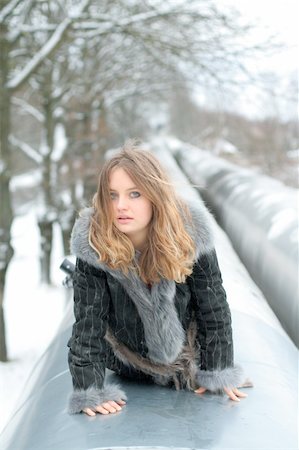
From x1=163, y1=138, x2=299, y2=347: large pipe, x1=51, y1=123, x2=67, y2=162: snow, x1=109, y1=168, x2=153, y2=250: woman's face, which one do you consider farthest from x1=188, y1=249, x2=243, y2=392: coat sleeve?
x1=51, y1=123, x2=67, y2=162: snow

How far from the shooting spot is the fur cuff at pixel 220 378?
7.07 feet

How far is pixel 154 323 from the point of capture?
222 centimetres

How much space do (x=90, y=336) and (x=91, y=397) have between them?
0.22m

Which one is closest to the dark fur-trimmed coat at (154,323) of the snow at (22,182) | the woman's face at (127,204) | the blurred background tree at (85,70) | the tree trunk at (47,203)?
the woman's face at (127,204)

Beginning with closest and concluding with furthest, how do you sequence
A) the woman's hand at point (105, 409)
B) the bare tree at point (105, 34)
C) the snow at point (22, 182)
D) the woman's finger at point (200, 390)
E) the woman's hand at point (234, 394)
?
1. the woman's hand at point (105, 409)
2. the woman's hand at point (234, 394)
3. the woman's finger at point (200, 390)
4. the bare tree at point (105, 34)
5. the snow at point (22, 182)

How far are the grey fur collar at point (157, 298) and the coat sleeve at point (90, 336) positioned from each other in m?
0.06

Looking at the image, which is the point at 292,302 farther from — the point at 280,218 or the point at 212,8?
the point at 212,8

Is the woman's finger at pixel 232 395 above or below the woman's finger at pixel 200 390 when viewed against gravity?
above

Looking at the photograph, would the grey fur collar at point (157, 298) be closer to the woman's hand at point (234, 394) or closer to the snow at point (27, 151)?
the woman's hand at point (234, 394)

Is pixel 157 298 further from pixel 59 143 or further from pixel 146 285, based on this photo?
pixel 59 143

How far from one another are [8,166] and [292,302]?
4999 mm

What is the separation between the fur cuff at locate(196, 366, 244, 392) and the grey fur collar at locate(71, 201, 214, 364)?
0.12m

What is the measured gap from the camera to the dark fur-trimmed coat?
7.18 ft

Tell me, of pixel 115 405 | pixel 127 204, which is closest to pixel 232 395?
pixel 115 405
